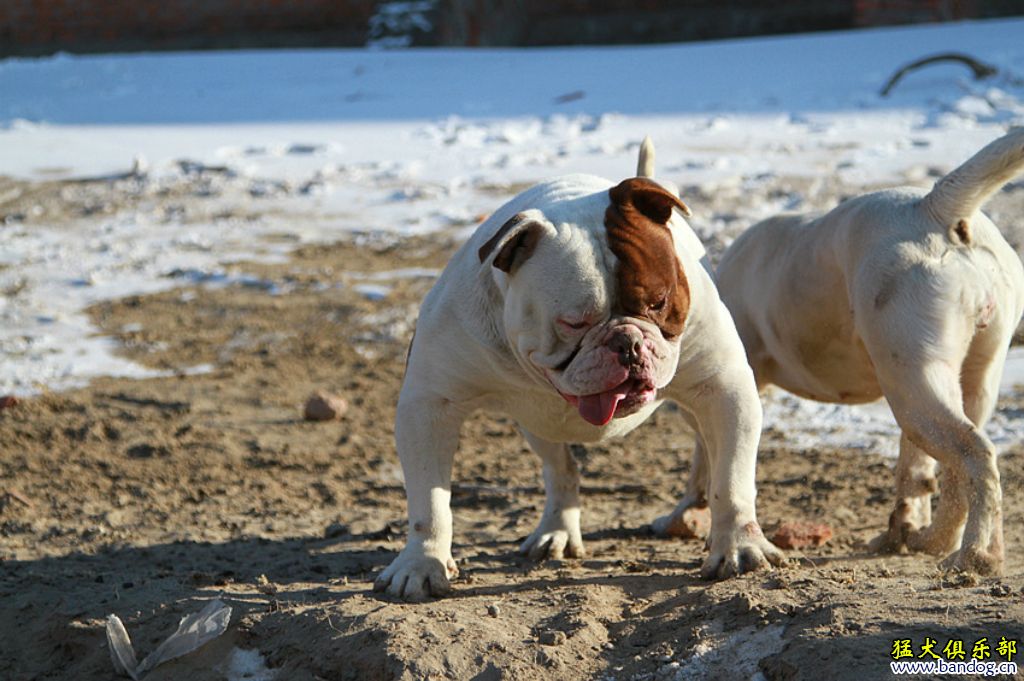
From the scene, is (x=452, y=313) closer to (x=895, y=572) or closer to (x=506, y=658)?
(x=506, y=658)

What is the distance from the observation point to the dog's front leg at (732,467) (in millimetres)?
4676

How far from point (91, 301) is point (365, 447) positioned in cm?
333

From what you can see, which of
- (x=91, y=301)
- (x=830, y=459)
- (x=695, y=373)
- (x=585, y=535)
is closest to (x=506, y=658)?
(x=695, y=373)

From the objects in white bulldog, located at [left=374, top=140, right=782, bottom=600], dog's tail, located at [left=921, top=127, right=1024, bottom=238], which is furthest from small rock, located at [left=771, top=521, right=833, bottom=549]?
dog's tail, located at [left=921, top=127, right=1024, bottom=238]

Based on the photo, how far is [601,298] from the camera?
13.5 ft

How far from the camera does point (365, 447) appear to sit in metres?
7.21

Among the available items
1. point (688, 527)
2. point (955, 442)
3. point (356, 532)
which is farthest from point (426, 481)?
point (955, 442)

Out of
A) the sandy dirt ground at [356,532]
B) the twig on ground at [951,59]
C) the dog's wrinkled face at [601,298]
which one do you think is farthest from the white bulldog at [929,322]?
the twig on ground at [951,59]

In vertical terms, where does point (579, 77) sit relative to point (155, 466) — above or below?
above

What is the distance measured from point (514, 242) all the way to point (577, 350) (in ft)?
1.29

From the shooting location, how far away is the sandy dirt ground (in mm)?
3941

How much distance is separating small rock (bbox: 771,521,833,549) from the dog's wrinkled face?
1453 mm

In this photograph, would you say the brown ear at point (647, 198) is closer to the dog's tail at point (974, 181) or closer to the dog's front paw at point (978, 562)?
the dog's tail at point (974, 181)

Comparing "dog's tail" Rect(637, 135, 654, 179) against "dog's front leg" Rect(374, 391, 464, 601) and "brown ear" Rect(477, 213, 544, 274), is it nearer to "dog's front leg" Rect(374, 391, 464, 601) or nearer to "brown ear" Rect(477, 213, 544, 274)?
"brown ear" Rect(477, 213, 544, 274)
